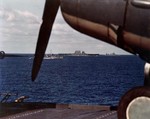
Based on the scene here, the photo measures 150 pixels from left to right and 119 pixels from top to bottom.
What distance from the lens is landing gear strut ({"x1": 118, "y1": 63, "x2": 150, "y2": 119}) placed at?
16.2 feet

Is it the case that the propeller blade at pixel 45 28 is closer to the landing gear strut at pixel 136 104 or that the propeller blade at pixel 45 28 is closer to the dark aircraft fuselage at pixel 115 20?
the dark aircraft fuselage at pixel 115 20

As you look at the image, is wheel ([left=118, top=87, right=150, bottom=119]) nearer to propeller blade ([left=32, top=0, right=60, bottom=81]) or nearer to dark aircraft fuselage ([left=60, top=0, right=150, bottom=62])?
dark aircraft fuselage ([left=60, top=0, right=150, bottom=62])

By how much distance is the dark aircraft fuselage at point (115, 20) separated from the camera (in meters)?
5.05

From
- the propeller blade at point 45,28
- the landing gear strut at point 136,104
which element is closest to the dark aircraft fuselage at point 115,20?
the propeller blade at point 45,28

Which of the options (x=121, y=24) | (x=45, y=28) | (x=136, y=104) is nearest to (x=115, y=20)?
(x=121, y=24)

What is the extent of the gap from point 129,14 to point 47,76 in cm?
6442

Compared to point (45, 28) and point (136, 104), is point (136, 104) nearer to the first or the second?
point (136, 104)

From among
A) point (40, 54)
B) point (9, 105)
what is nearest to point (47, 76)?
point (9, 105)

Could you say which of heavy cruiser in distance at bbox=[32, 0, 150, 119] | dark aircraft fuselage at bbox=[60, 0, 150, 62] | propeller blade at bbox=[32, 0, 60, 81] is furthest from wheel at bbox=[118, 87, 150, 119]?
propeller blade at bbox=[32, 0, 60, 81]

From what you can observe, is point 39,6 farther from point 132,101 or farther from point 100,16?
point 132,101

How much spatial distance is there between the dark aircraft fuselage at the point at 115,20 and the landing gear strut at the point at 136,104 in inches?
24.5

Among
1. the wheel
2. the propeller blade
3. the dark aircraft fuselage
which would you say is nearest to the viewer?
the wheel

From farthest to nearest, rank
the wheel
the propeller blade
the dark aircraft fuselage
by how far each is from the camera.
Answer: the propeller blade < the dark aircraft fuselage < the wheel

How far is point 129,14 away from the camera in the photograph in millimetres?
5082
